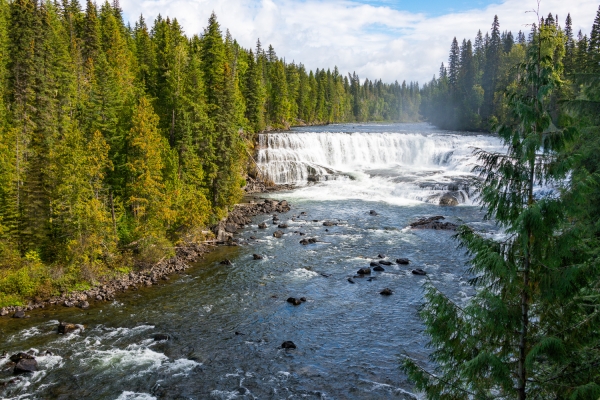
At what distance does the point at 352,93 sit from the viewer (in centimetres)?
17350

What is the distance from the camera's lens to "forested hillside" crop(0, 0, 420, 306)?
27.0 meters

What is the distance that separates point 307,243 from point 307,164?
2885 cm

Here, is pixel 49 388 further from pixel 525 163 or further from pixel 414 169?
pixel 414 169

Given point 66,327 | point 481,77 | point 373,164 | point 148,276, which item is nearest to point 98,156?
point 148,276

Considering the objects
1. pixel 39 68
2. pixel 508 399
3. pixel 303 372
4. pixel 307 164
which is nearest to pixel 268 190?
pixel 307 164

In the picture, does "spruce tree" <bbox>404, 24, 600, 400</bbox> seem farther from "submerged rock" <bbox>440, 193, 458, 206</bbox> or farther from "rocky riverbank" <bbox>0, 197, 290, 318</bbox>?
"submerged rock" <bbox>440, 193, 458, 206</bbox>

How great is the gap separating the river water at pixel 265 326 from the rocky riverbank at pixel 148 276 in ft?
2.62

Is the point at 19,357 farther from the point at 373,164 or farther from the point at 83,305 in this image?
the point at 373,164

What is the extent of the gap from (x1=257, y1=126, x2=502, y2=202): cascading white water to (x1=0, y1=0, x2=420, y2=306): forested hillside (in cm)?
2111

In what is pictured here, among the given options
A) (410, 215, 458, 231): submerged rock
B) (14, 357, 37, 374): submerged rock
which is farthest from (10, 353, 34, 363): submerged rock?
(410, 215, 458, 231): submerged rock

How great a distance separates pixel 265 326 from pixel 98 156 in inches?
642

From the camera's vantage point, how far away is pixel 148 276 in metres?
29.1

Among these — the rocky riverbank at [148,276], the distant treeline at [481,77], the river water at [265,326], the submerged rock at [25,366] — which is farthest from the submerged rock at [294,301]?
the distant treeline at [481,77]

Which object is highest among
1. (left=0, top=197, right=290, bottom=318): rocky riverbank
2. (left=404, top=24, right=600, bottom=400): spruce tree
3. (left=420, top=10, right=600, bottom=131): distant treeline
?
(left=420, top=10, right=600, bottom=131): distant treeline
